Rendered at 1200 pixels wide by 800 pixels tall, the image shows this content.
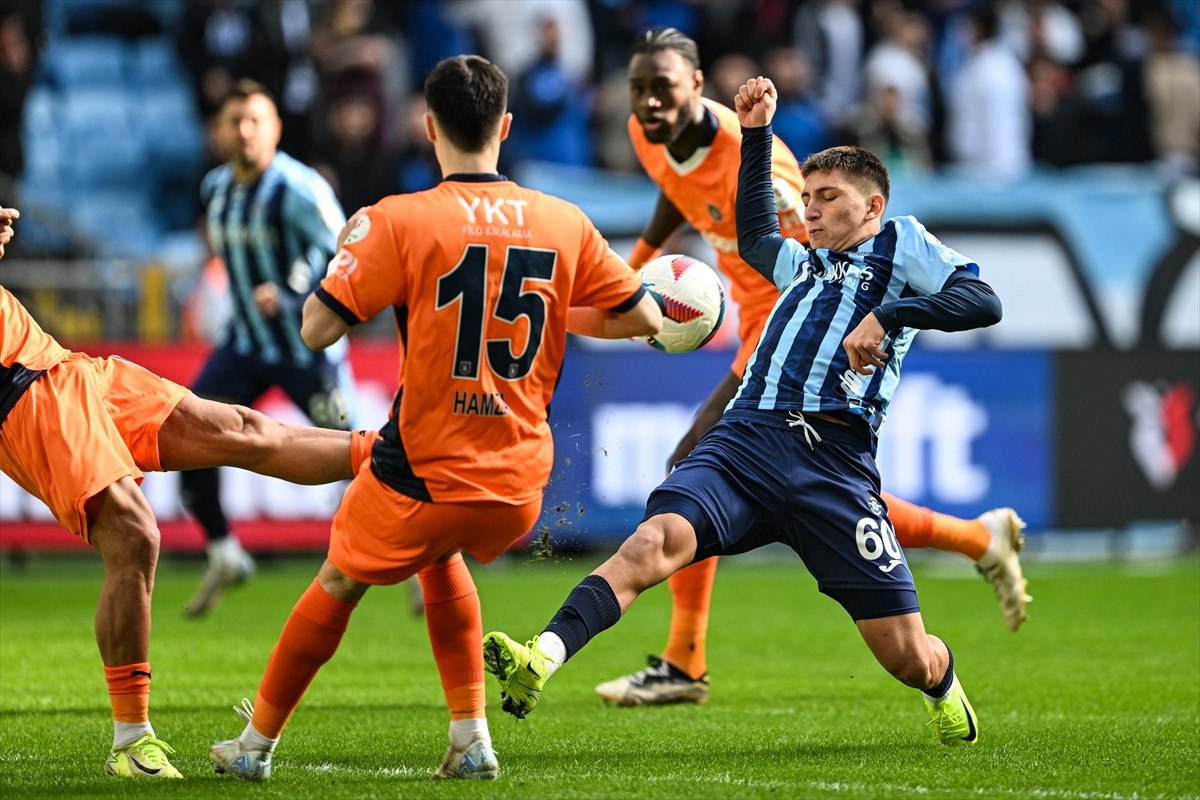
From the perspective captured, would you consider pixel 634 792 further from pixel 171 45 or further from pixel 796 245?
pixel 171 45

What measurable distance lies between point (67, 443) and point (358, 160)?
414 inches

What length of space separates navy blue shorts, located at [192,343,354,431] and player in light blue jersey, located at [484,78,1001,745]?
4046 mm

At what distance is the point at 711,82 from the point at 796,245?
35.9ft

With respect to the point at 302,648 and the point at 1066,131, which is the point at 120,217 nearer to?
the point at 1066,131

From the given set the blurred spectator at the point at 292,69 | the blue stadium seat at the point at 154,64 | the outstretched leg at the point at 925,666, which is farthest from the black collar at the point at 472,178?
the blue stadium seat at the point at 154,64

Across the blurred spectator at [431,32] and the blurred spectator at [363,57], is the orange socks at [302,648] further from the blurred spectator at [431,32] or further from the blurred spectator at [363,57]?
the blurred spectator at [431,32]

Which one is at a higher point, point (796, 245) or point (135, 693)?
point (796, 245)

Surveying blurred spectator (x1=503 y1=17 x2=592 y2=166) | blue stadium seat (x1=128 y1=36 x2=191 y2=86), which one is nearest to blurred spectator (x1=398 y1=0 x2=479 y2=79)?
blurred spectator (x1=503 y1=17 x2=592 y2=166)

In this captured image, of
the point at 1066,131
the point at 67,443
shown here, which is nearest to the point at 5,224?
the point at 67,443

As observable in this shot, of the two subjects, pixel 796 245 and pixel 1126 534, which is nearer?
pixel 796 245

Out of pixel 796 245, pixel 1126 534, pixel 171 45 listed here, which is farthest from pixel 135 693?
pixel 171 45

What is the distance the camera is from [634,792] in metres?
4.84

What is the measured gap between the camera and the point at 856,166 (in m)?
5.63

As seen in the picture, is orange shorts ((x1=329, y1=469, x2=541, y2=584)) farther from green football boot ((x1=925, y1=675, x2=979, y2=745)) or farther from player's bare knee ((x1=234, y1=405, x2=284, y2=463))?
green football boot ((x1=925, y1=675, x2=979, y2=745))
